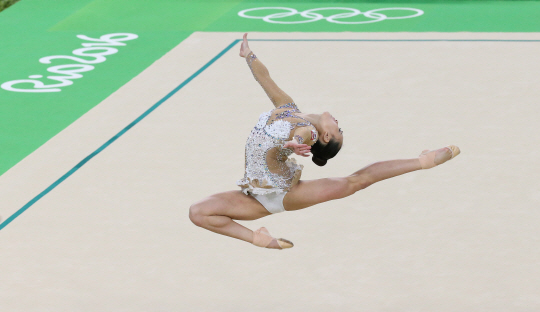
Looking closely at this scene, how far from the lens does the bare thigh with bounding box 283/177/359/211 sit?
20.7ft

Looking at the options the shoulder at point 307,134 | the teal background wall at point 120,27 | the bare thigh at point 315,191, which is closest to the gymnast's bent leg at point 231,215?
the bare thigh at point 315,191

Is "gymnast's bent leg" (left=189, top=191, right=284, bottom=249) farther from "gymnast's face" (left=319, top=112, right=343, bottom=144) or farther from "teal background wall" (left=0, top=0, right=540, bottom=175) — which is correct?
"teal background wall" (left=0, top=0, right=540, bottom=175)

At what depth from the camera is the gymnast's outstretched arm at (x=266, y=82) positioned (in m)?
6.51

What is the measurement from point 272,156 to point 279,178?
181 millimetres

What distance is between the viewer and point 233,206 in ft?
20.5

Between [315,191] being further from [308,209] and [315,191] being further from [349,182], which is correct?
[308,209]

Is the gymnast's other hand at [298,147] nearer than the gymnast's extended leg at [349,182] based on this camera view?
Yes

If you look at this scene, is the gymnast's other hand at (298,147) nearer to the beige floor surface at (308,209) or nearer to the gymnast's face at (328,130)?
the gymnast's face at (328,130)

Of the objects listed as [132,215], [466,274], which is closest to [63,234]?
[132,215]

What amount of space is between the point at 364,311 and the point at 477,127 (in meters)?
3.64

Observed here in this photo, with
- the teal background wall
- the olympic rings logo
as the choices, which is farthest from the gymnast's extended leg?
the olympic rings logo

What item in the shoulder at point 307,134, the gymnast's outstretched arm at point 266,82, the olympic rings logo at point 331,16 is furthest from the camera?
the olympic rings logo at point 331,16

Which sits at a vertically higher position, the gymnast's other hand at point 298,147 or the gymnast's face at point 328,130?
the gymnast's other hand at point 298,147

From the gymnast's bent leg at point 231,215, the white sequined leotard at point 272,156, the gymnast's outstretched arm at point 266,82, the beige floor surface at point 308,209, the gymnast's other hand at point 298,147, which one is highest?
the gymnast's outstretched arm at point 266,82
